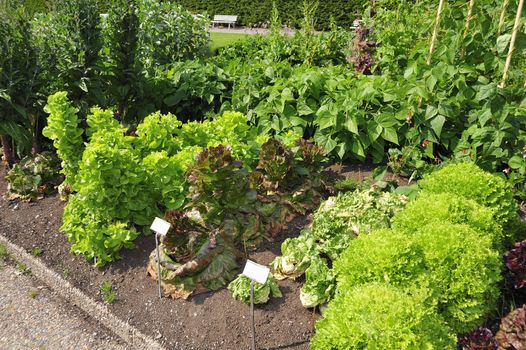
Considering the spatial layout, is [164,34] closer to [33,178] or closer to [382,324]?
[33,178]

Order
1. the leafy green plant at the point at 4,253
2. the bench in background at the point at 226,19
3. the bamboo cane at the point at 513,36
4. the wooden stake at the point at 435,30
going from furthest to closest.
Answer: the bench in background at the point at 226,19 < the wooden stake at the point at 435,30 < the leafy green plant at the point at 4,253 < the bamboo cane at the point at 513,36

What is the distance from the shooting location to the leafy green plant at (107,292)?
3357 millimetres

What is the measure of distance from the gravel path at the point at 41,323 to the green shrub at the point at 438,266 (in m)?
1.74

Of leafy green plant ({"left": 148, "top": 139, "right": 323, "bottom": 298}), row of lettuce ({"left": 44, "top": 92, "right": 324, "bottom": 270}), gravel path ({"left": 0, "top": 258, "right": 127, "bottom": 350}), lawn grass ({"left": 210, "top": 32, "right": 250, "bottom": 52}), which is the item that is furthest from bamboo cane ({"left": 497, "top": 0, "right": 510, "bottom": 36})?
lawn grass ({"left": 210, "top": 32, "right": 250, "bottom": 52})

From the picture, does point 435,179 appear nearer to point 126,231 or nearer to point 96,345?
point 126,231

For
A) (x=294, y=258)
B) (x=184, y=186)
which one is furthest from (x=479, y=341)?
(x=184, y=186)

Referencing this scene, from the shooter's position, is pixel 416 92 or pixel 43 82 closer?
pixel 416 92

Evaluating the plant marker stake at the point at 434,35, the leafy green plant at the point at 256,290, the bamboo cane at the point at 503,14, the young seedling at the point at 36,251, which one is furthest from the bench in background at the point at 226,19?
the leafy green plant at the point at 256,290

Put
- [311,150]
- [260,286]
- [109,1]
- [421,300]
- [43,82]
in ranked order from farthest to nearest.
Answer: [109,1] < [43,82] < [311,150] < [260,286] < [421,300]

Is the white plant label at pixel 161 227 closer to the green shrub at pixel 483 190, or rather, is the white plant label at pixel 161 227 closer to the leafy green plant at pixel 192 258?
the leafy green plant at pixel 192 258

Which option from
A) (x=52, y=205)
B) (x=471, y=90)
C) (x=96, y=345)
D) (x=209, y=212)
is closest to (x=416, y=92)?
(x=471, y=90)

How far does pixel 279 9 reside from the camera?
1506 cm

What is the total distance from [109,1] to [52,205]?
2499mm

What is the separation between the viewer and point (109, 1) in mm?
5383
